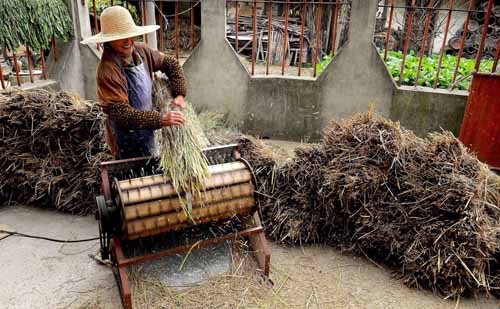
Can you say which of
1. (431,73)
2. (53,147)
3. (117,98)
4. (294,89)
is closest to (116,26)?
(117,98)

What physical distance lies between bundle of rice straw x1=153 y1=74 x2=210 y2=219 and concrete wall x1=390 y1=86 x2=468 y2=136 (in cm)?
316

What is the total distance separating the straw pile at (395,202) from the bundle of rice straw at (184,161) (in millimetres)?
807

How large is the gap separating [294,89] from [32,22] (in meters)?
3.16

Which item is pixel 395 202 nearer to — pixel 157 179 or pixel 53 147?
pixel 157 179

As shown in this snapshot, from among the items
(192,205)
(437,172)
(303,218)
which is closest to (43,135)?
(192,205)

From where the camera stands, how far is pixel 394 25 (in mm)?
14617

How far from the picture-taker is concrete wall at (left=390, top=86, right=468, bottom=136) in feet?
15.1

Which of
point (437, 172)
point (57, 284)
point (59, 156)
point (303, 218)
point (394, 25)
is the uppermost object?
point (394, 25)

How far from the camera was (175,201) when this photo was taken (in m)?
2.35

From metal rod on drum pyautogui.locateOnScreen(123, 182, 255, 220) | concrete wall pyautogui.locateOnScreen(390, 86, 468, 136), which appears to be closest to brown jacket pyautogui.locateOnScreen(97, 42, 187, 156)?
metal rod on drum pyautogui.locateOnScreen(123, 182, 255, 220)

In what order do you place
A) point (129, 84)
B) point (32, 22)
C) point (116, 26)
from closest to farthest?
point (116, 26) < point (129, 84) < point (32, 22)

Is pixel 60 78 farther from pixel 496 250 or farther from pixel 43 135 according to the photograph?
pixel 496 250

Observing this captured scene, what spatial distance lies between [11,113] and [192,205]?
2202 mm

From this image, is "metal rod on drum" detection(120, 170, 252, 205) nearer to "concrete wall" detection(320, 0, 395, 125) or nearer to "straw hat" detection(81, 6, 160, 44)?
"straw hat" detection(81, 6, 160, 44)
